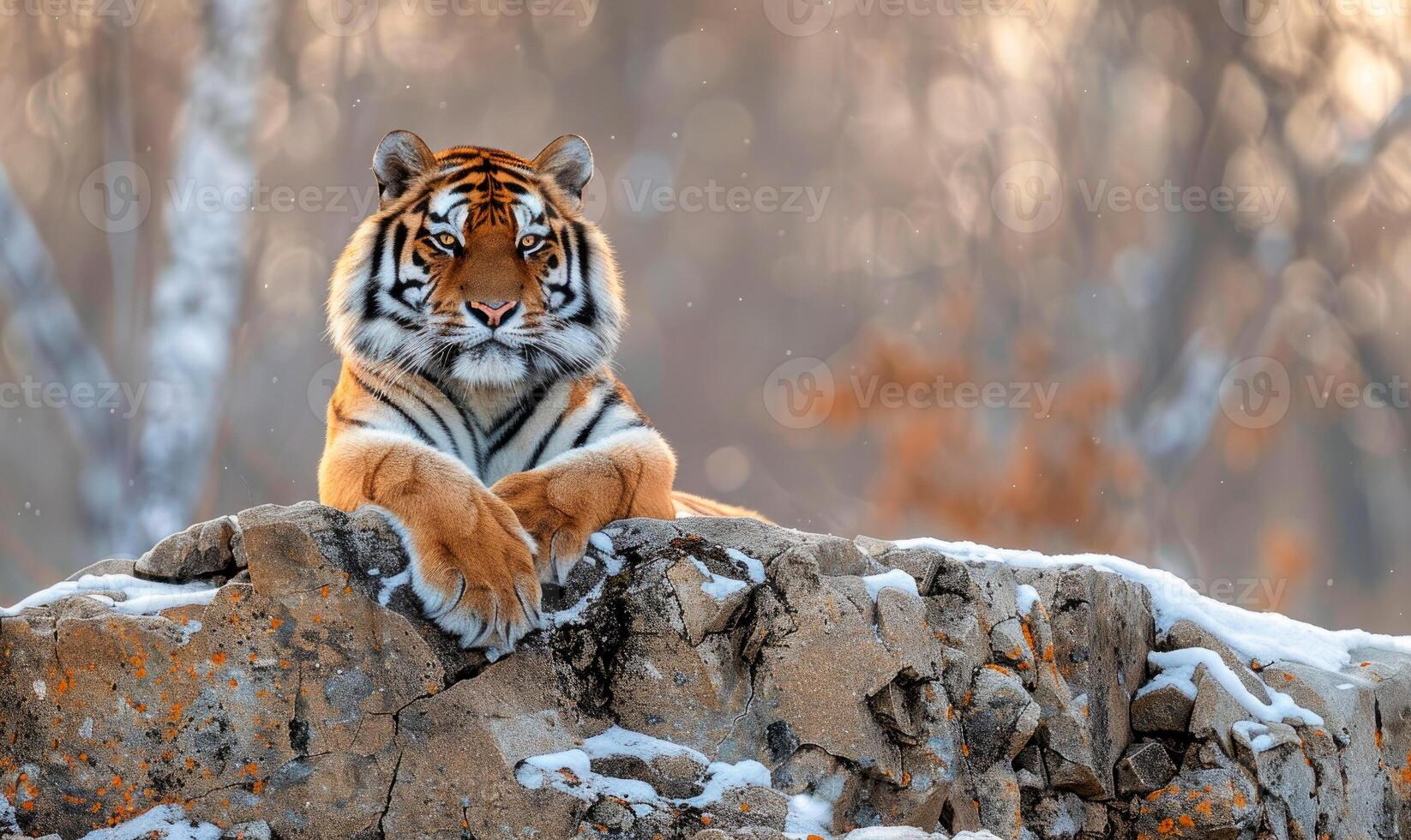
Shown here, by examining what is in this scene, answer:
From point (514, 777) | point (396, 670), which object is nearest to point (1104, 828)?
point (514, 777)

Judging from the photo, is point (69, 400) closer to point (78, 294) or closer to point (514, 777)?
point (78, 294)

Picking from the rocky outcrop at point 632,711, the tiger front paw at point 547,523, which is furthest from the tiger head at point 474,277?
the rocky outcrop at point 632,711

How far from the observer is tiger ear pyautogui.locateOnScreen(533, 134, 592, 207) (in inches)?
153

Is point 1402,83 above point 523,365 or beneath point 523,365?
above

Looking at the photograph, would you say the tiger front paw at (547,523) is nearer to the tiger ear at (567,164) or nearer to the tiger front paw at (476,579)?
the tiger front paw at (476,579)

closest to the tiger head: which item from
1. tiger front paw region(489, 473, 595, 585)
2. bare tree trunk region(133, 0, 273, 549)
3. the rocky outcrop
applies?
tiger front paw region(489, 473, 595, 585)

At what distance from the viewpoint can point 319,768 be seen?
8.91ft

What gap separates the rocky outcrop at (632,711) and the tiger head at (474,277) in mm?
637

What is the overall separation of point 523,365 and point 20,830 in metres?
1.57

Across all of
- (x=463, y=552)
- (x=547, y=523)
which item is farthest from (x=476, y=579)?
(x=547, y=523)

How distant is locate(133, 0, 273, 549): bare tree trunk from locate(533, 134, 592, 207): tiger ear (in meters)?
6.47

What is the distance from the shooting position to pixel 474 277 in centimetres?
347

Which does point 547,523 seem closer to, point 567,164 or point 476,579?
point 476,579

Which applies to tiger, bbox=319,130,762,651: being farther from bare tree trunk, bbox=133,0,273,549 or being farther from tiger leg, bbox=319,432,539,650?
bare tree trunk, bbox=133,0,273,549
